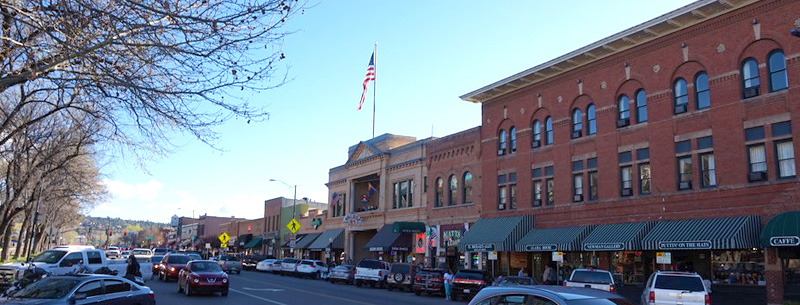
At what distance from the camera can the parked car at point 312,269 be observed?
50422 millimetres

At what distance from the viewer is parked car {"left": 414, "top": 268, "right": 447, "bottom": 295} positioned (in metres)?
32.9

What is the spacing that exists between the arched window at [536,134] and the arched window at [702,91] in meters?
10.0

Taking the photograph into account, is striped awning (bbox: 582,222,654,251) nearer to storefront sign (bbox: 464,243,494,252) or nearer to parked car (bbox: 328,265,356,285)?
storefront sign (bbox: 464,243,494,252)

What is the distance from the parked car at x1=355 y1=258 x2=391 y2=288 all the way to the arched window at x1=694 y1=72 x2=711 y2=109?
19764 millimetres

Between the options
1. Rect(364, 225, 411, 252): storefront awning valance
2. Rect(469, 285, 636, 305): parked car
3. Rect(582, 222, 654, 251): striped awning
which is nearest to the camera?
Rect(469, 285, 636, 305): parked car

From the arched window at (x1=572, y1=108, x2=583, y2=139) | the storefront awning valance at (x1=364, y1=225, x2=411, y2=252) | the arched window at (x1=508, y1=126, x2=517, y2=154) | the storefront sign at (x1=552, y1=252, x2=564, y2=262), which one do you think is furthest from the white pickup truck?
the storefront awning valance at (x1=364, y1=225, x2=411, y2=252)

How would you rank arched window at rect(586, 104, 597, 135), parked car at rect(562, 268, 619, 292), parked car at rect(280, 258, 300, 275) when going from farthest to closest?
parked car at rect(280, 258, 300, 275), arched window at rect(586, 104, 597, 135), parked car at rect(562, 268, 619, 292)

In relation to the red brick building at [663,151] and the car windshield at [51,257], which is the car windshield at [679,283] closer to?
the red brick building at [663,151]

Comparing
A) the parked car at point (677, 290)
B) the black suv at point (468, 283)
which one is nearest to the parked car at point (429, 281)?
the black suv at point (468, 283)

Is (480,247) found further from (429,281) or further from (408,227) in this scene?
(408,227)

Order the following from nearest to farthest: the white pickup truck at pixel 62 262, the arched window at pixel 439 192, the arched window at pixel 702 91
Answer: the white pickup truck at pixel 62 262 → the arched window at pixel 702 91 → the arched window at pixel 439 192

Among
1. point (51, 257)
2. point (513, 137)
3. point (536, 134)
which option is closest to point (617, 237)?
point (536, 134)

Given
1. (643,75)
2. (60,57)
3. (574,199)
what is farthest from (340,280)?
(60,57)

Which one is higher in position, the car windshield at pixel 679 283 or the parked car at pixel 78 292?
the car windshield at pixel 679 283
